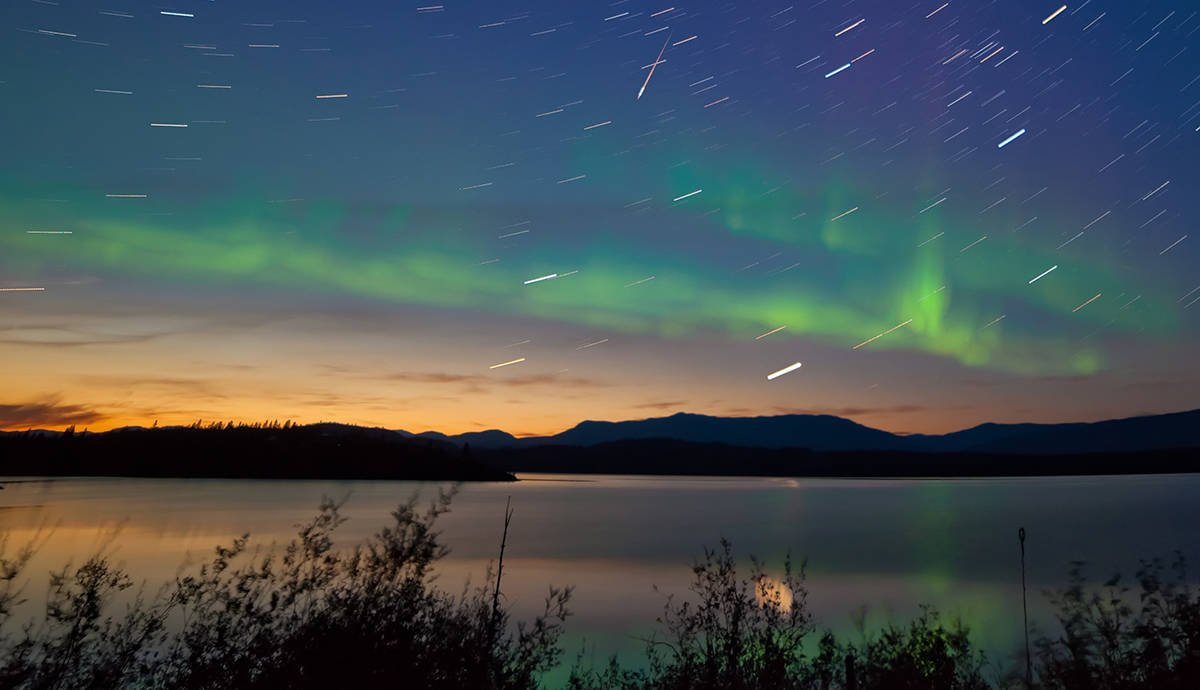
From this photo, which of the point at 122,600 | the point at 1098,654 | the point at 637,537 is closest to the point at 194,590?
the point at 1098,654

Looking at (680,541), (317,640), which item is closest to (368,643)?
(317,640)

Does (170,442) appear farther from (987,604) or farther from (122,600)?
(987,604)

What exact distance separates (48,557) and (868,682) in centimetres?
4011

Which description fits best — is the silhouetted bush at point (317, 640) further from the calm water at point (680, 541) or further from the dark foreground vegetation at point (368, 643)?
the calm water at point (680, 541)

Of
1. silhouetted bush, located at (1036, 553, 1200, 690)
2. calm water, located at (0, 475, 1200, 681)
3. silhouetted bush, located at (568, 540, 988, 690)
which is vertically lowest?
calm water, located at (0, 475, 1200, 681)

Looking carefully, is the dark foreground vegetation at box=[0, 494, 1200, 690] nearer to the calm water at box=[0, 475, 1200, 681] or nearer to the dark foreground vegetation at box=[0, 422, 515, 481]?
the calm water at box=[0, 475, 1200, 681]

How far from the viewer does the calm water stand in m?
29.6

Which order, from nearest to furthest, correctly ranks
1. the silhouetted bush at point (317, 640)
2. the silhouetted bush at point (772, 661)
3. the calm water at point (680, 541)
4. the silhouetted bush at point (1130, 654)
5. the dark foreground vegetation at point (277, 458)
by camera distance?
the silhouetted bush at point (317, 640)
the silhouetted bush at point (1130, 654)
the silhouetted bush at point (772, 661)
the calm water at point (680, 541)
the dark foreground vegetation at point (277, 458)

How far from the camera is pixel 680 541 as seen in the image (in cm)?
5597

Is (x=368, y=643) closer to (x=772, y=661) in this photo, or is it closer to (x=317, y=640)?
(x=317, y=640)

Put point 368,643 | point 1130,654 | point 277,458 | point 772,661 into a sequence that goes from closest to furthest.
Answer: point 368,643 → point 1130,654 → point 772,661 → point 277,458

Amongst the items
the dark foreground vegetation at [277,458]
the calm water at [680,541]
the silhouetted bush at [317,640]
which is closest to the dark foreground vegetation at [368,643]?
the silhouetted bush at [317,640]

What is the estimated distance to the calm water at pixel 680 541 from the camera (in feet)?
97.0

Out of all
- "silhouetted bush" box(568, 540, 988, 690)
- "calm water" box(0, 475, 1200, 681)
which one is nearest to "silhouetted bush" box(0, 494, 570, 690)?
"calm water" box(0, 475, 1200, 681)
